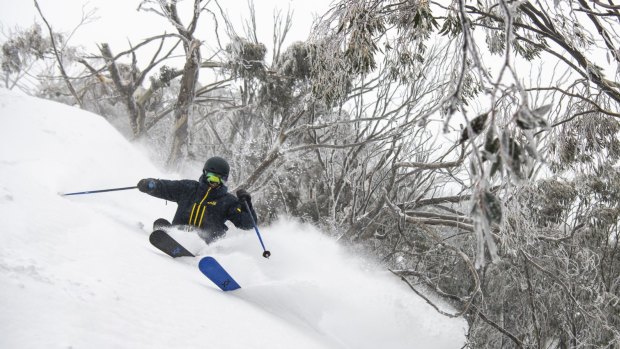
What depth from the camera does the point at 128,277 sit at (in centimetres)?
238

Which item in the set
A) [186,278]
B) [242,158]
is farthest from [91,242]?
[242,158]

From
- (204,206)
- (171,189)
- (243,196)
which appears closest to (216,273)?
(243,196)

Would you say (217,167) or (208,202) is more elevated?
(217,167)

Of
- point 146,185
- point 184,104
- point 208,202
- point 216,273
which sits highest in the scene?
point 184,104

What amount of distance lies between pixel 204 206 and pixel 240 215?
394 mm

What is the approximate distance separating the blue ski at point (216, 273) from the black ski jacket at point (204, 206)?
134cm

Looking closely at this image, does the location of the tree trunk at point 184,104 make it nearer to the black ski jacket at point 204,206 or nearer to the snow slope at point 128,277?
Result: the snow slope at point 128,277

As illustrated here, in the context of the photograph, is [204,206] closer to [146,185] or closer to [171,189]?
[171,189]

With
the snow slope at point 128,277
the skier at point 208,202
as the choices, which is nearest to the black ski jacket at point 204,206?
the skier at point 208,202

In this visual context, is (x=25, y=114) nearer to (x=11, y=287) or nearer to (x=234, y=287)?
(x=234, y=287)

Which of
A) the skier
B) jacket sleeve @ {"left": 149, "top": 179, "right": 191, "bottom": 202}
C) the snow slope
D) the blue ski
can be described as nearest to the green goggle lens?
the skier

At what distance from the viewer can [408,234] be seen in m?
8.88

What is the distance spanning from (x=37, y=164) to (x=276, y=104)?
16.6ft

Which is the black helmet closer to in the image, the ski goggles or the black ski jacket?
the ski goggles
